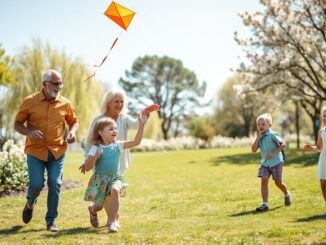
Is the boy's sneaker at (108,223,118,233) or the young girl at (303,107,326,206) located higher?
the young girl at (303,107,326,206)

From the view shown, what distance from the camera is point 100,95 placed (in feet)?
123

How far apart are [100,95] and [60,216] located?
98.1 ft

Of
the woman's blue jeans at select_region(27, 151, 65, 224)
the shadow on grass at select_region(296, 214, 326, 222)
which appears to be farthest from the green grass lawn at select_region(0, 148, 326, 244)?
the woman's blue jeans at select_region(27, 151, 65, 224)

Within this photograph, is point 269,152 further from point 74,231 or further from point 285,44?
Answer: point 285,44

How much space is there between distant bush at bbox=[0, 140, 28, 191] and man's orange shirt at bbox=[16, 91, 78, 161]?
4.80 metres

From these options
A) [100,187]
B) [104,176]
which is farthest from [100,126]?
[100,187]

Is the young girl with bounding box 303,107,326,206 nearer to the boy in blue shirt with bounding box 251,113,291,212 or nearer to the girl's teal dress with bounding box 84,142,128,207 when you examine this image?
the boy in blue shirt with bounding box 251,113,291,212

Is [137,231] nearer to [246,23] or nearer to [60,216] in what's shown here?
[60,216]

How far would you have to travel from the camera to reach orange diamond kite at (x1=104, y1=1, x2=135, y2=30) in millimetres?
7334

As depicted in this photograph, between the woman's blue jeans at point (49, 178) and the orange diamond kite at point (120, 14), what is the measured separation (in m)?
2.48

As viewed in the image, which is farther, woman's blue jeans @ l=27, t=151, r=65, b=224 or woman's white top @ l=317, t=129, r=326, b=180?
woman's white top @ l=317, t=129, r=326, b=180

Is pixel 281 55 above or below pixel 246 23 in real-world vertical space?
below

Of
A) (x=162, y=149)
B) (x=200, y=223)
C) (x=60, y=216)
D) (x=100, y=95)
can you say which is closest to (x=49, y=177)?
(x=60, y=216)

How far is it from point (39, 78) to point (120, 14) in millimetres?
26954
